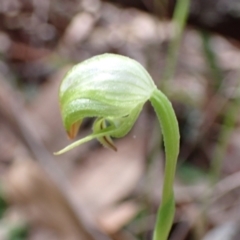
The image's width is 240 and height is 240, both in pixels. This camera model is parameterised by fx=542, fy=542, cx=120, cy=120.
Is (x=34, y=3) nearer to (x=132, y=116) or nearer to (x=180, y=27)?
(x=180, y=27)

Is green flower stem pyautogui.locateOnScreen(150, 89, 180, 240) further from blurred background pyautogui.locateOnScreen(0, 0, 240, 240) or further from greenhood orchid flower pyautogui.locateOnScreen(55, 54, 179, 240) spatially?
blurred background pyautogui.locateOnScreen(0, 0, 240, 240)

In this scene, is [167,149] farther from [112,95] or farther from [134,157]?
[134,157]

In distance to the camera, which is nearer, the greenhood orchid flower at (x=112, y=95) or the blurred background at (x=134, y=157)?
the greenhood orchid flower at (x=112, y=95)

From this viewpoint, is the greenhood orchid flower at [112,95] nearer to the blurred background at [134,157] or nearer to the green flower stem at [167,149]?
the green flower stem at [167,149]

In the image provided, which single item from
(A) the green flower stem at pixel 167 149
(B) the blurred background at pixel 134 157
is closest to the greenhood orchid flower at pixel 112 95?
(A) the green flower stem at pixel 167 149

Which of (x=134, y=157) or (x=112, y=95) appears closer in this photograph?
(x=112, y=95)

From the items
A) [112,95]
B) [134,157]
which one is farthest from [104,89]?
[134,157]
